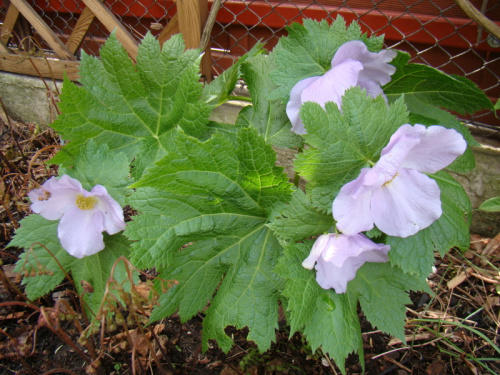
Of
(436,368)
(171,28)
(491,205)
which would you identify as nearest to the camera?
(436,368)

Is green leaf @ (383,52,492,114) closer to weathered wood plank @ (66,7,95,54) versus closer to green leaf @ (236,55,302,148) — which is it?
green leaf @ (236,55,302,148)

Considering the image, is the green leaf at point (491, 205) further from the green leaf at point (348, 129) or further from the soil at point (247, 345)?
the green leaf at point (348, 129)

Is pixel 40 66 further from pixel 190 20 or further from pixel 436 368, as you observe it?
pixel 436 368

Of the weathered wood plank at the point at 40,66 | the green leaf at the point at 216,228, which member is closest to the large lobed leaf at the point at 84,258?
the green leaf at the point at 216,228

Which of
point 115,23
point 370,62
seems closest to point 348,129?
point 370,62

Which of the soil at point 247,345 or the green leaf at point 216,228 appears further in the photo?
the soil at point 247,345
